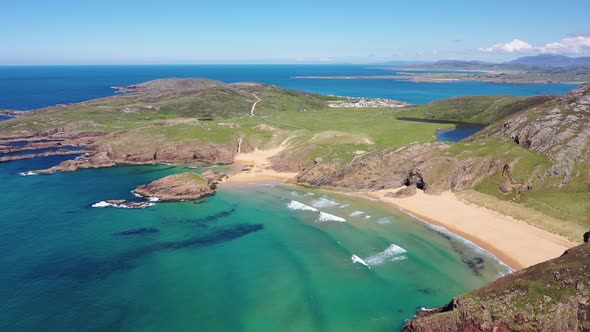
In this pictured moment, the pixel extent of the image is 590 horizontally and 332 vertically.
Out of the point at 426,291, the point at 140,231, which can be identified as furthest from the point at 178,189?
the point at 426,291

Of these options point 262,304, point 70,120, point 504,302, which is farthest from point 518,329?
point 70,120

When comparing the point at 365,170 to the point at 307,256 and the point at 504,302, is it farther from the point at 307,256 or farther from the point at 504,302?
the point at 504,302

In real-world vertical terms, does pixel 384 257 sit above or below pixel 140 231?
above

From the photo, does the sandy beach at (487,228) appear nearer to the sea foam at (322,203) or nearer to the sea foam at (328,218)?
the sea foam at (322,203)

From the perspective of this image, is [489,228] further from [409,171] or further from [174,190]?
[174,190]

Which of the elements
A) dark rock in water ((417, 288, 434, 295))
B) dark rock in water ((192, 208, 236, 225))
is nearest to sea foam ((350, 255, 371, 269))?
dark rock in water ((417, 288, 434, 295))

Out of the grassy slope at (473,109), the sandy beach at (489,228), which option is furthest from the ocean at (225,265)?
the grassy slope at (473,109)
